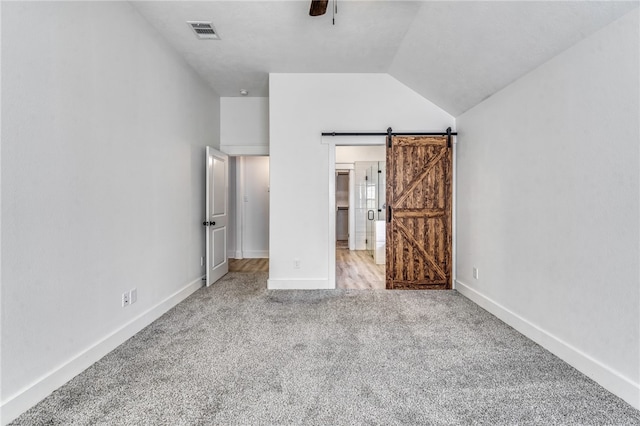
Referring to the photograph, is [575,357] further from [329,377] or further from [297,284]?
[297,284]

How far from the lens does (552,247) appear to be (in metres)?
2.24

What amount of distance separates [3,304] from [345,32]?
3.26 meters

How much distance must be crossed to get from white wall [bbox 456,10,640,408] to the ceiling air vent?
288cm

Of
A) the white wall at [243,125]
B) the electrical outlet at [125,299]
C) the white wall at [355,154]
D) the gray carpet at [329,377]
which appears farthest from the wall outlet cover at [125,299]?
the white wall at [355,154]

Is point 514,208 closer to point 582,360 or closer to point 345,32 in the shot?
point 582,360

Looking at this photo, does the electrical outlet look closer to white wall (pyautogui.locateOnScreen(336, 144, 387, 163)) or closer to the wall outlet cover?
the wall outlet cover

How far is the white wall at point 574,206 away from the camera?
5.53 feet

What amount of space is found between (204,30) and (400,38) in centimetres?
196

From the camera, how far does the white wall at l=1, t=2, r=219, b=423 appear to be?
155 cm

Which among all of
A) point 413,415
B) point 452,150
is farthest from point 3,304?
point 452,150

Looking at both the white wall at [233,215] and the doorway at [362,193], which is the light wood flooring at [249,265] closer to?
the white wall at [233,215]

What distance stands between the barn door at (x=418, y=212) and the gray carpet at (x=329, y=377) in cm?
96

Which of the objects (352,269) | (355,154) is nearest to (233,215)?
(352,269)

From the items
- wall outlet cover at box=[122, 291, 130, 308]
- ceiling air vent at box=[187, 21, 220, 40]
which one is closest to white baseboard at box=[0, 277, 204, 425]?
wall outlet cover at box=[122, 291, 130, 308]
